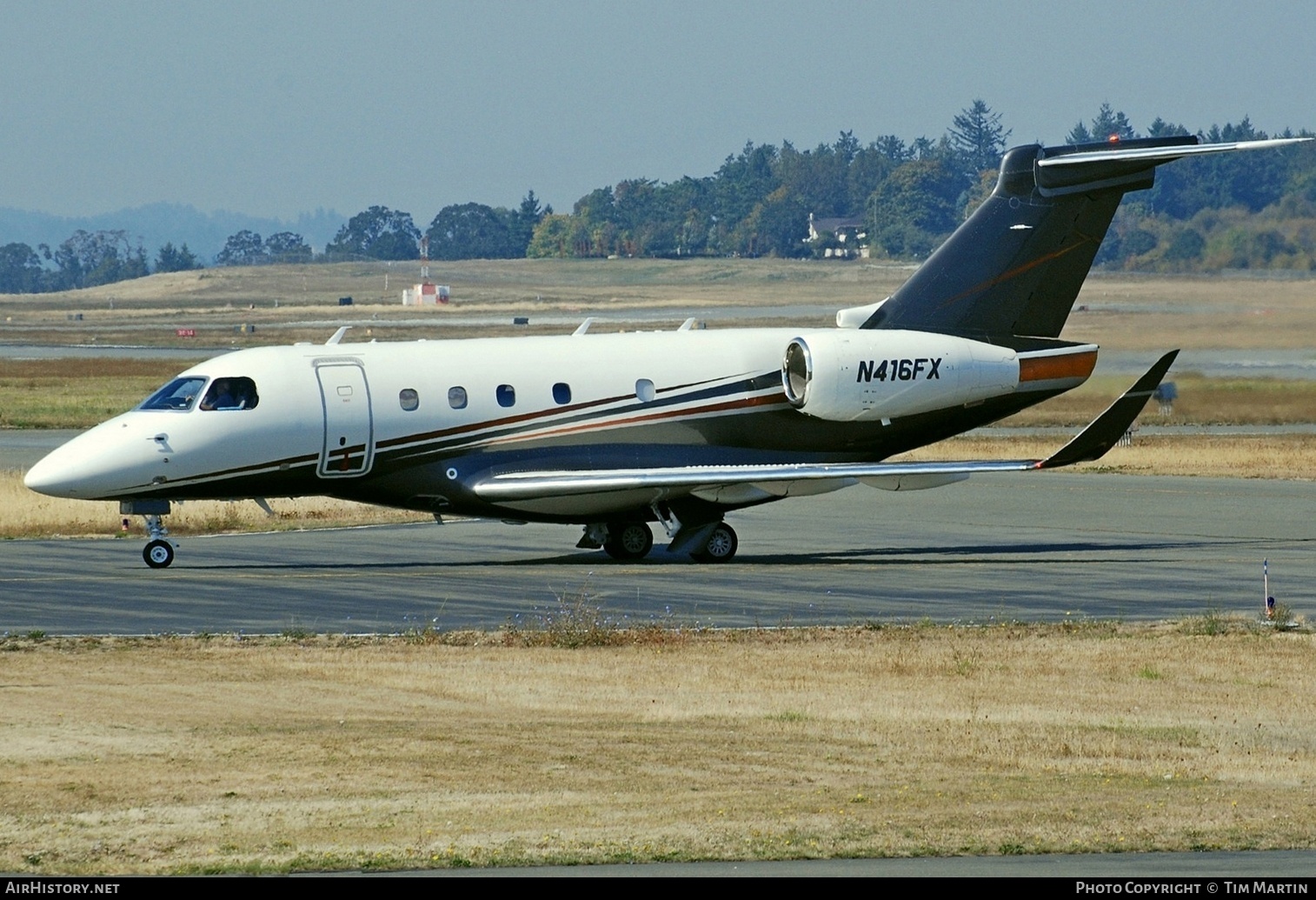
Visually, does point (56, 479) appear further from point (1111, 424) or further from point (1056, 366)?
point (1056, 366)

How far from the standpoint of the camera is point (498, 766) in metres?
16.1

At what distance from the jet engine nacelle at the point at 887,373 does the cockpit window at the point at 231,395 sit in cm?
883

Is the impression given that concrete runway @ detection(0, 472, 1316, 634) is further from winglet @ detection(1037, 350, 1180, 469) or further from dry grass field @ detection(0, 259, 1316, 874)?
dry grass field @ detection(0, 259, 1316, 874)

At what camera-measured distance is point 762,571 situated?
31.5 metres

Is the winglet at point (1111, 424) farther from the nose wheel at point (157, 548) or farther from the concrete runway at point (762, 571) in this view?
the nose wheel at point (157, 548)

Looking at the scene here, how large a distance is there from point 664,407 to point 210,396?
7365mm

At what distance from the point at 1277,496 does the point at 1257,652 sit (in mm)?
21429

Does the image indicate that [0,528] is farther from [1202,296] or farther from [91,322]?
[91,322]

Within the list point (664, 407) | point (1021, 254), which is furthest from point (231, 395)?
point (1021, 254)

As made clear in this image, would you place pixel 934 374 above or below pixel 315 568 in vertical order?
above

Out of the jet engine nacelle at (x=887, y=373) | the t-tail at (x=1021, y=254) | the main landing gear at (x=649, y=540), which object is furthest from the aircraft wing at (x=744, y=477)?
the t-tail at (x=1021, y=254)

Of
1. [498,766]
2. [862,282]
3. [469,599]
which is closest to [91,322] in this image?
[862,282]

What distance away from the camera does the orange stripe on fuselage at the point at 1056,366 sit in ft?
112

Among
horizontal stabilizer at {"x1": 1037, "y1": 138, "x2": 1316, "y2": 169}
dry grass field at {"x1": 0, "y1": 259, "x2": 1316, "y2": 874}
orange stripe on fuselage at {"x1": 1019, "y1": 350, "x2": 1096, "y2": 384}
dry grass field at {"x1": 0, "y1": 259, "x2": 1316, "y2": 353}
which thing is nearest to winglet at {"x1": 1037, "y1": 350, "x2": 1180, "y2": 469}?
orange stripe on fuselage at {"x1": 1019, "y1": 350, "x2": 1096, "y2": 384}
